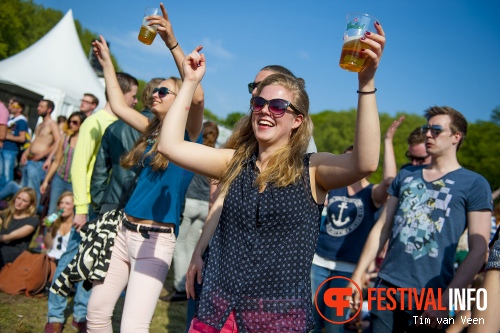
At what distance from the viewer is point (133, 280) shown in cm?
273

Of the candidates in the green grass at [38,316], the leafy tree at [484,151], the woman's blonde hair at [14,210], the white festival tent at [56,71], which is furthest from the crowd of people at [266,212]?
the white festival tent at [56,71]

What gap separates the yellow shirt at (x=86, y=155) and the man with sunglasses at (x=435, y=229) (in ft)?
8.07

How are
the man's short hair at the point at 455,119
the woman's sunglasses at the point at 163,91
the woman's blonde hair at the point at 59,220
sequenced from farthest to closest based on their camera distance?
the woman's blonde hair at the point at 59,220 → the man's short hair at the point at 455,119 → the woman's sunglasses at the point at 163,91

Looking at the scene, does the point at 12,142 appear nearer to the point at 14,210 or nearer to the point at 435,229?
the point at 14,210

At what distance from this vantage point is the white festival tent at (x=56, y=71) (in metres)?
12.9

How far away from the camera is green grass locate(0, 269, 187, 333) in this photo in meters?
4.21

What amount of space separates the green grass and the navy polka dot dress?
286 cm

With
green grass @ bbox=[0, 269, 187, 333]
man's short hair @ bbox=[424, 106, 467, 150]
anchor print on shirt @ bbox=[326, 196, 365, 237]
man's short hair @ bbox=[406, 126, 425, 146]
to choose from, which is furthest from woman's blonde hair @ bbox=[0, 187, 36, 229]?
man's short hair @ bbox=[424, 106, 467, 150]

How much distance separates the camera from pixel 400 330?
3232 millimetres

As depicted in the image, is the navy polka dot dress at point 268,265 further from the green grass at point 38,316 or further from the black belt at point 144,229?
the green grass at point 38,316

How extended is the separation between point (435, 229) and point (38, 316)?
3872 millimetres

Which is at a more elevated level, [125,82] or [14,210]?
[125,82]
